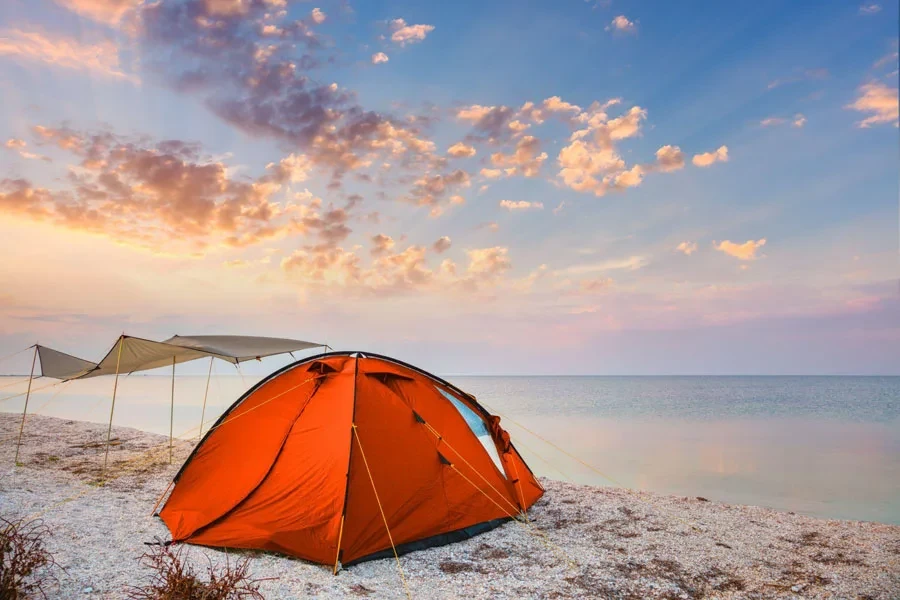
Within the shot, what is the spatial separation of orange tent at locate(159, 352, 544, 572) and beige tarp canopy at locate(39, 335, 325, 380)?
56.8 inches

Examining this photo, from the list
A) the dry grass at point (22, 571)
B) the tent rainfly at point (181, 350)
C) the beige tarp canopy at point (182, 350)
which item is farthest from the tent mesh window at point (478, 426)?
the dry grass at point (22, 571)

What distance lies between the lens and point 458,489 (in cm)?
680

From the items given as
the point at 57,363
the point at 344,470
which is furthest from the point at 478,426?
the point at 57,363

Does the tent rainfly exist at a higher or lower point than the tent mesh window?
higher

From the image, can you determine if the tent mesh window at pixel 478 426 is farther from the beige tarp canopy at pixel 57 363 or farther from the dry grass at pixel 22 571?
the beige tarp canopy at pixel 57 363

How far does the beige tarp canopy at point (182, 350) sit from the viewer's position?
8562 mm

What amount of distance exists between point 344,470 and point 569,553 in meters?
2.85

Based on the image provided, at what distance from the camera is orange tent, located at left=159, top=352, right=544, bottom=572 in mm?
5938

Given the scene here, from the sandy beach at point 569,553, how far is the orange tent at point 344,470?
234 millimetres

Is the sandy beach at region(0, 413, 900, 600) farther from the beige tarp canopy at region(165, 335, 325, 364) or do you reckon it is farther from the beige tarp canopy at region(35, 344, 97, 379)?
the beige tarp canopy at region(35, 344, 97, 379)

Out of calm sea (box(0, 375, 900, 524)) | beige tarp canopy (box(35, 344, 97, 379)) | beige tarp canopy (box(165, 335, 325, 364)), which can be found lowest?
calm sea (box(0, 375, 900, 524))

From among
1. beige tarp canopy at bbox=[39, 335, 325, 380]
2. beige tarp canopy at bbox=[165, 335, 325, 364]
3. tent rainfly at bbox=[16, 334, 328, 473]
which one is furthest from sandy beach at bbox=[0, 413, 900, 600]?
beige tarp canopy at bbox=[165, 335, 325, 364]

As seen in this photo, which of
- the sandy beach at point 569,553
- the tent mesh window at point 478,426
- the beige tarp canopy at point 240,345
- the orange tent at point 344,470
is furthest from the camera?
the beige tarp canopy at point 240,345

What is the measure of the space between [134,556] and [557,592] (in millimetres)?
4449
